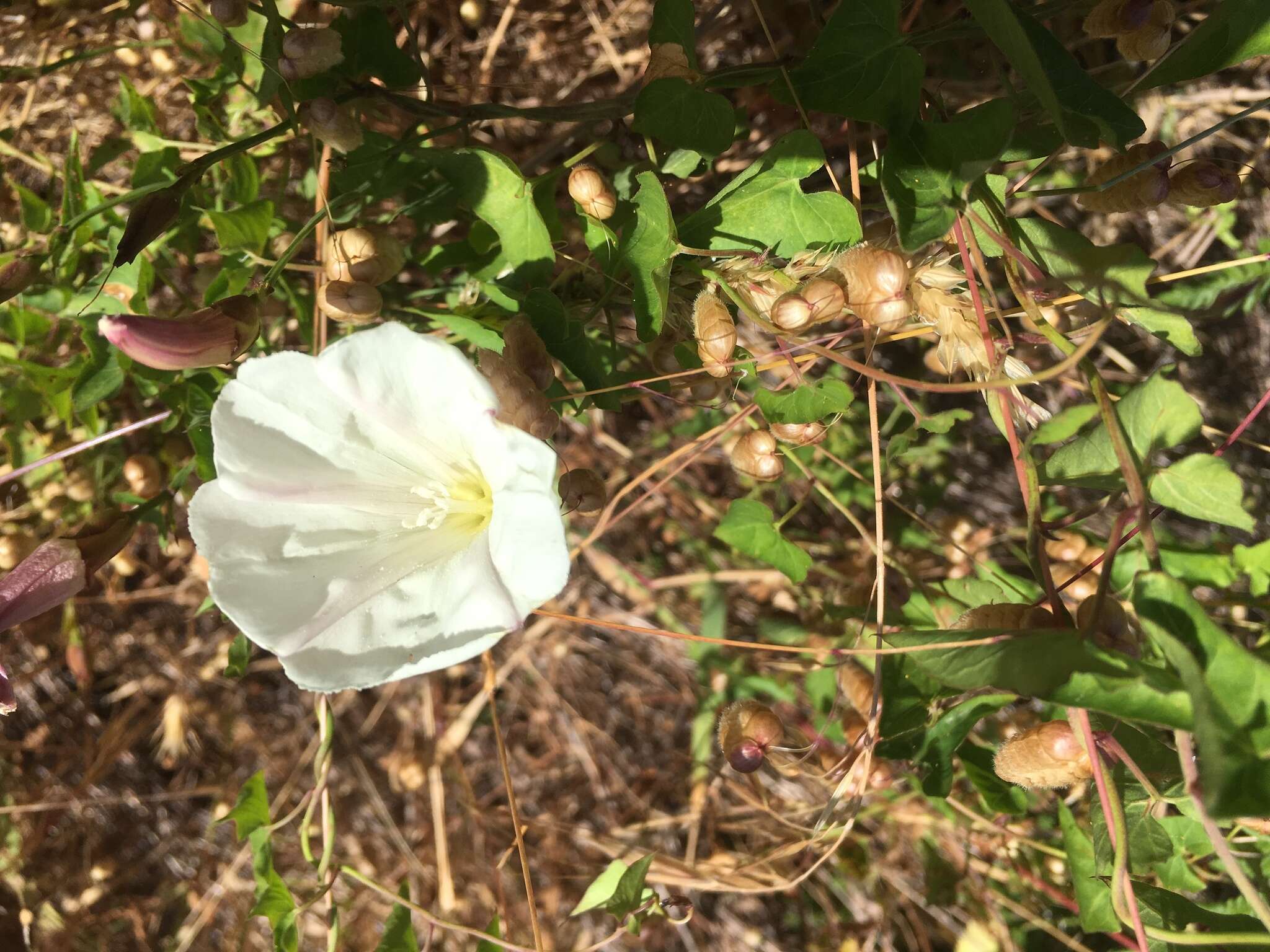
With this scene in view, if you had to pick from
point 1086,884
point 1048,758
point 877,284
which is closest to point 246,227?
point 877,284

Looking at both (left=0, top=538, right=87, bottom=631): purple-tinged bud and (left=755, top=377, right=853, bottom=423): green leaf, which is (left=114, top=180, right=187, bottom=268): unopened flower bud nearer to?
(left=0, top=538, right=87, bottom=631): purple-tinged bud

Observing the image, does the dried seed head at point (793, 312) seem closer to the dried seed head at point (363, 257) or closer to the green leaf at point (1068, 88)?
the green leaf at point (1068, 88)

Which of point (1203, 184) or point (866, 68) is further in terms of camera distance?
point (1203, 184)

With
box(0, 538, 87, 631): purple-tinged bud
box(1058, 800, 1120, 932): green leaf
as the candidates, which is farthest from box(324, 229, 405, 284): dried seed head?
box(1058, 800, 1120, 932): green leaf

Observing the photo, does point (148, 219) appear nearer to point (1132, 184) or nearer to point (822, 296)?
point (822, 296)

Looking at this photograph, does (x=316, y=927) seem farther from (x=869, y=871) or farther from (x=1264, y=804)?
(x=1264, y=804)
